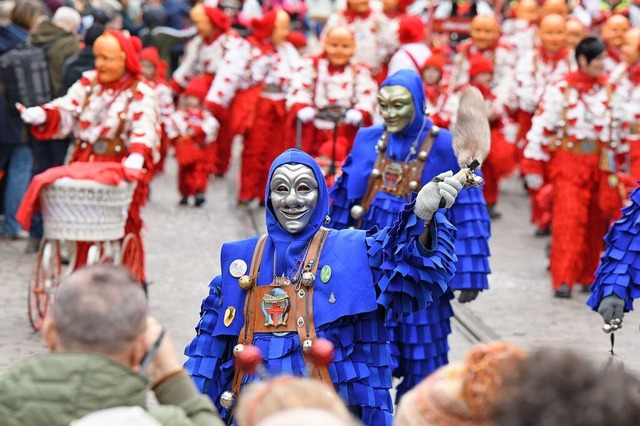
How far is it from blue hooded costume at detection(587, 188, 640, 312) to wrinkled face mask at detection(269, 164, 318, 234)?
5.74 feet

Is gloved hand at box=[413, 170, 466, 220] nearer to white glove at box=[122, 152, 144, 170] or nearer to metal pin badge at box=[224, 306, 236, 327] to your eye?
metal pin badge at box=[224, 306, 236, 327]

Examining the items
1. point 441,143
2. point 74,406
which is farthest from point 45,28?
point 74,406

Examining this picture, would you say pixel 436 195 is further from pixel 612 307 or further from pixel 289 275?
pixel 612 307

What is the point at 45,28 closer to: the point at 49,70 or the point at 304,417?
the point at 49,70

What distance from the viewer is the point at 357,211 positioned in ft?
24.2

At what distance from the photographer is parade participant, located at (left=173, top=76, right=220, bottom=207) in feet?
46.0

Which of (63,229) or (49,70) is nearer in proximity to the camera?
(63,229)

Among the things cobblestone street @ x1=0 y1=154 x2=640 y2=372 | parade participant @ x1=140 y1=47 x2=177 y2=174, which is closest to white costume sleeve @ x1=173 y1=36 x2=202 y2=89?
parade participant @ x1=140 y1=47 x2=177 y2=174

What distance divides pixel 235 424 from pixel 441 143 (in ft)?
8.80

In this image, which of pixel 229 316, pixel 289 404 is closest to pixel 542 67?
pixel 229 316

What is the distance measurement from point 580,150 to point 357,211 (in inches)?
151

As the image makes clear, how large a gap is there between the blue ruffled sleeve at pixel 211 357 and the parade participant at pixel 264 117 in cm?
887

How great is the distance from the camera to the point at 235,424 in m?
5.19

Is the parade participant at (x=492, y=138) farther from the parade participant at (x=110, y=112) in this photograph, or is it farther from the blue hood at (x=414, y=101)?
the blue hood at (x=414, y=101)
